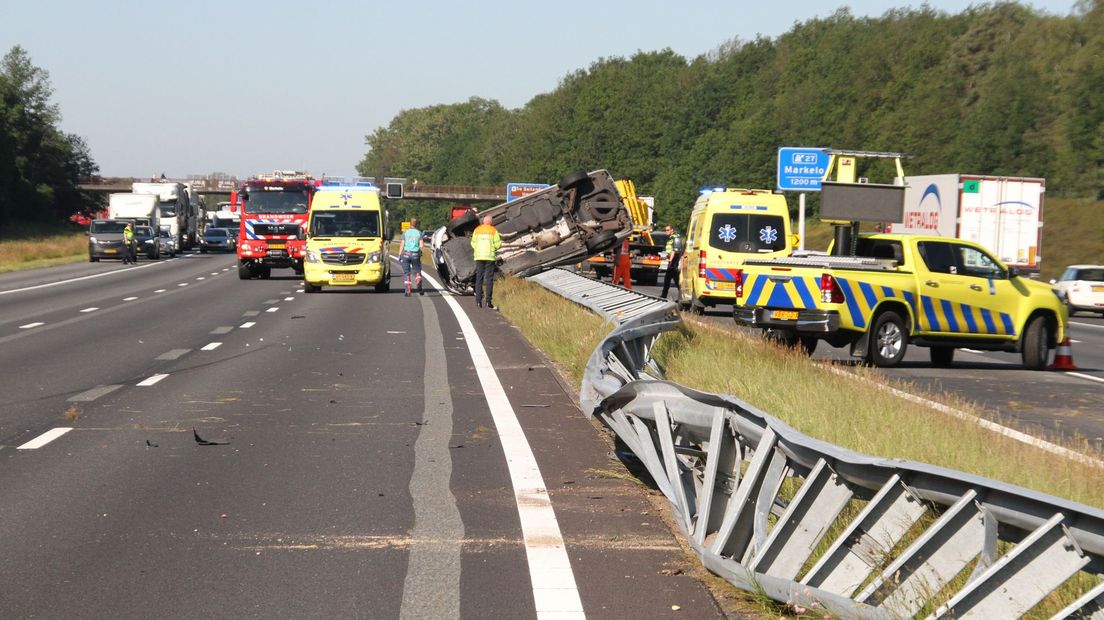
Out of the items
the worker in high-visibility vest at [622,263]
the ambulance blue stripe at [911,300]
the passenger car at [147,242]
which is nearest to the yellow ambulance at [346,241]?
the worker in high-visibility vest at [622,263]

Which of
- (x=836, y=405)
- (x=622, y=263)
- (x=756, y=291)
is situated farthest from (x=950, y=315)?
(x=622, y=263)

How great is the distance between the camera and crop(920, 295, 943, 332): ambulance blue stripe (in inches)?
738

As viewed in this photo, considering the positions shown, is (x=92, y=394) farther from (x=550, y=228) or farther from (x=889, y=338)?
(x=550, y=228)

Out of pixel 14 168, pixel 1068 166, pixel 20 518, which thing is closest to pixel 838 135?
pixel 1068 166

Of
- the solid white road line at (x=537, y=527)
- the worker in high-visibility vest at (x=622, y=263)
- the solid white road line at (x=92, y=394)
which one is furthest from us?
the worker in high-visibility vest at (x=622, y=263)

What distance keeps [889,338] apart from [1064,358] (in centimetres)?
281

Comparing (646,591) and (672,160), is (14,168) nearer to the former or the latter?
(672,160)

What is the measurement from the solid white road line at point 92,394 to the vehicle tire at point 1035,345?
1187cm

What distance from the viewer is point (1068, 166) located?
75.8 metres

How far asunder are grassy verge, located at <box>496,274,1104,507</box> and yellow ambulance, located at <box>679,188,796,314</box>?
8648 millimetres

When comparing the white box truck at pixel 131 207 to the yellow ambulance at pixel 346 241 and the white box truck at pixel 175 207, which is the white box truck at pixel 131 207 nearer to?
the white box truck at pixel 175 207

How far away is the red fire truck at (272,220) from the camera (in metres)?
41.9

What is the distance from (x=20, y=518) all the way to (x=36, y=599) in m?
1.77

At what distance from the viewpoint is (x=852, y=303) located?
18.3 m
